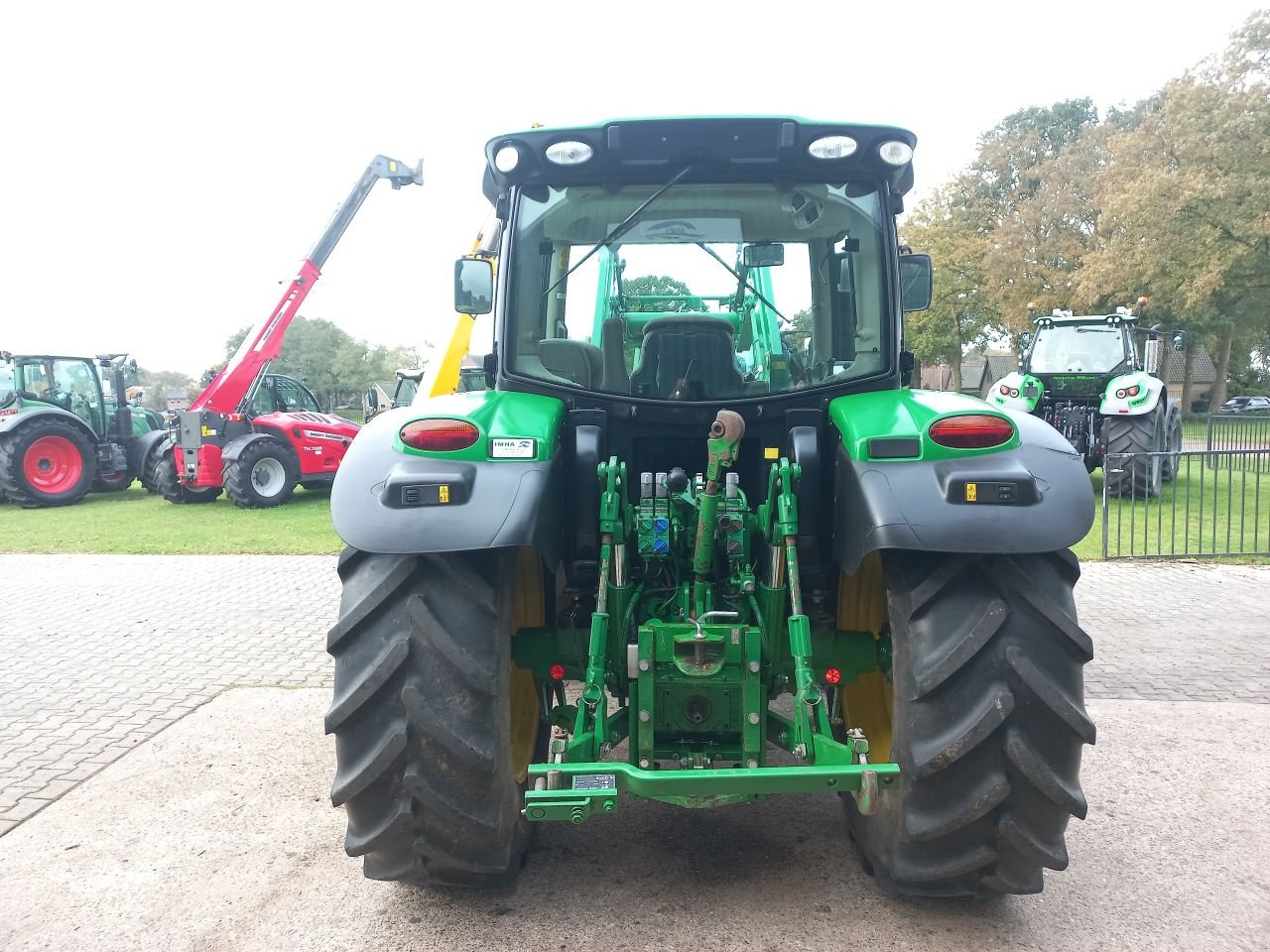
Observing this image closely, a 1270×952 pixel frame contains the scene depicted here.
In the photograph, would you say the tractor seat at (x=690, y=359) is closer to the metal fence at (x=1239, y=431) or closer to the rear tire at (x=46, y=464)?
the metal fence at (x=1239, y=431)

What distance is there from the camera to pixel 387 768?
2545 mm

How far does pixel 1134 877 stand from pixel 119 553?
9.99m

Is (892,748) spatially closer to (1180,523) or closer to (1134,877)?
(1134,877)

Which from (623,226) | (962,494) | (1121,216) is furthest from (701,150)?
(1121,216)

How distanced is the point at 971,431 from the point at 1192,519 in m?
10.1

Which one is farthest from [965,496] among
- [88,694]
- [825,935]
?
[88,694]

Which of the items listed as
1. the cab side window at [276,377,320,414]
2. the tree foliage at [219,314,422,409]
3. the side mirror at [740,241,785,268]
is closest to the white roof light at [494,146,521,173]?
the side mirror at [740,241,785,268]

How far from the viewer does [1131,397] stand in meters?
12.5

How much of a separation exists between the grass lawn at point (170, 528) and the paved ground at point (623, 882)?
21.1 ft

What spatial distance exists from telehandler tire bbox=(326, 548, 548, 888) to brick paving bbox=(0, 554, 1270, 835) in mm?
2022

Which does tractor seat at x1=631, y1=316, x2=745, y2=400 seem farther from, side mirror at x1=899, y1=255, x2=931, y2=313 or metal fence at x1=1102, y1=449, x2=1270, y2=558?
metal fence at x1=1102, y1=449, x2=1270, y2=558

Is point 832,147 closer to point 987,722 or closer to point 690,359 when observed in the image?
point 690,359

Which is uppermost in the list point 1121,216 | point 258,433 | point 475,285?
point 1121,216

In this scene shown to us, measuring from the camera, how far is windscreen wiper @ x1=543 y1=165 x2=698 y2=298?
125 inches
